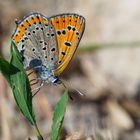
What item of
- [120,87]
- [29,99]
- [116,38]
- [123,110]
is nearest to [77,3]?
[116,38]

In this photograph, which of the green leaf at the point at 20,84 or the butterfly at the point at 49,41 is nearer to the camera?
the green leaf at the point at 20,84

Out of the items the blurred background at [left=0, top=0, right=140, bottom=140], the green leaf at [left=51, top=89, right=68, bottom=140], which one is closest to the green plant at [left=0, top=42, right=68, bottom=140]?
the green leaf at [left=51, top=89, right=68, bottom=140]

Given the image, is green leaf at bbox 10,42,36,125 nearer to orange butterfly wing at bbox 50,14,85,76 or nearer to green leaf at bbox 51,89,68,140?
green leaf at bbox 51,89,68,140

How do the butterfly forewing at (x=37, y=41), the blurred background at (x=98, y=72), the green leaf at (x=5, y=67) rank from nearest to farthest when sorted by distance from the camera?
the green leaf at (x=5, y=67), the butterfly forewing at (x=37, y=41), the blurred background at (x=98, y=72)

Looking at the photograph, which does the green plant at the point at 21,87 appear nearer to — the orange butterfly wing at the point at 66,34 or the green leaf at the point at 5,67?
the green leaf at the point at 5,67

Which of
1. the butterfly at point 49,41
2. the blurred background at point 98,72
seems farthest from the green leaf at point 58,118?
the blurred background at point 98,72

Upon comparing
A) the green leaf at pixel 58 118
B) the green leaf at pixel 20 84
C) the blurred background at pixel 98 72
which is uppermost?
the green leaf at pixel 20 84
